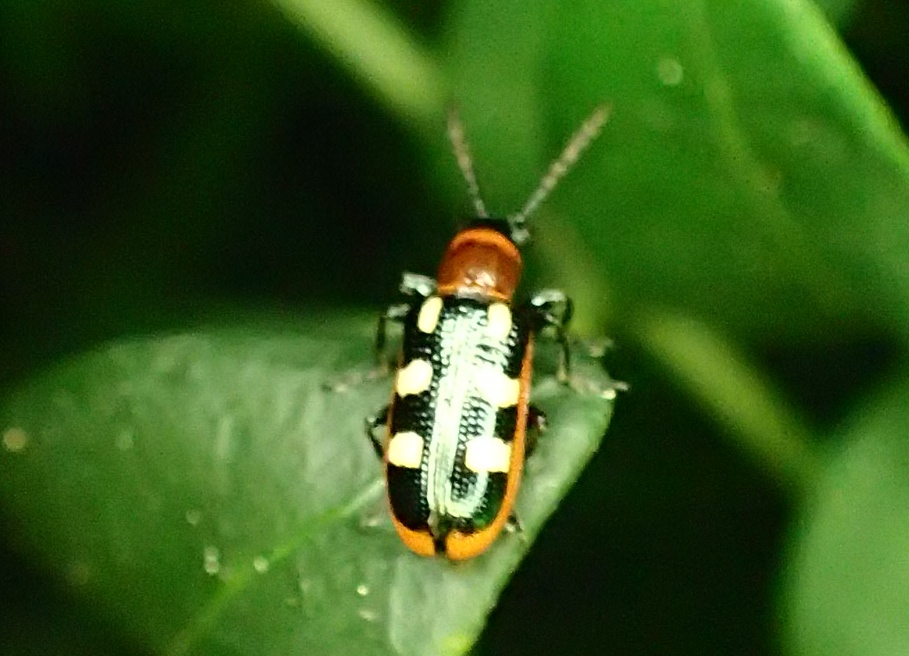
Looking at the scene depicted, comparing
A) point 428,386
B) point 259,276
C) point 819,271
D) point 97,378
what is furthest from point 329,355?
point 819,271

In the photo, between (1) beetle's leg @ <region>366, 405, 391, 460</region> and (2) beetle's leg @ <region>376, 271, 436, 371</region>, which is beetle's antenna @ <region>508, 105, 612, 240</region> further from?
(1) beetle's leg @ <region>366, 405, 391, 460</region>

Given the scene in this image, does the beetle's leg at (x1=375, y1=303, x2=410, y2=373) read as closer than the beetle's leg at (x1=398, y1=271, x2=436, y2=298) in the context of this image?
Yes

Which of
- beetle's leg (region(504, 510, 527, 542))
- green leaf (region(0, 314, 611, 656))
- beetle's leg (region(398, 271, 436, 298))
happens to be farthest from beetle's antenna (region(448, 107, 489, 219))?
beetle's leg (region(504, 510, 527, 542))

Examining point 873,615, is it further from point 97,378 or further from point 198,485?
point 97,378

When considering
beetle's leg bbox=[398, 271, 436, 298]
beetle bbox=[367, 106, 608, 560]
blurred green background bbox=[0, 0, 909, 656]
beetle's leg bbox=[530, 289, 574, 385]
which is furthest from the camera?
beetle's leg bbox=[398, 271, 436, 298]

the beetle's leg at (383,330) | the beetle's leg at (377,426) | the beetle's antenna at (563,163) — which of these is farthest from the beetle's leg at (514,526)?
the beetle's antenna at (563,163)

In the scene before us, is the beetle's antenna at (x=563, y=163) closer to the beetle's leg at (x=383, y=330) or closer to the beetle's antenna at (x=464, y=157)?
the beetle's antenna at (x=464, y=157)

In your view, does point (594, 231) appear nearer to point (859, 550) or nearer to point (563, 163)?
point (563, 163)

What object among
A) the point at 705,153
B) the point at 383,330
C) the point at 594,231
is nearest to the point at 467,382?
the point at 383,330
